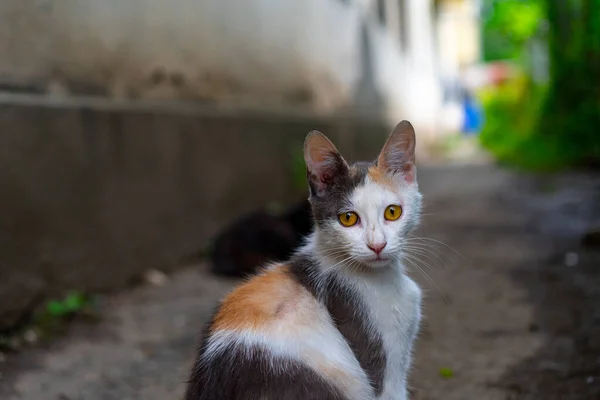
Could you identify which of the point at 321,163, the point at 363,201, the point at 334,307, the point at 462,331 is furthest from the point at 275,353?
the point at 462,331

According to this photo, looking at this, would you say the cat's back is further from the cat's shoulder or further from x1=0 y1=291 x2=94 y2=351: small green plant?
x1=0 y1=291 x2=94 y2=351: small green plant

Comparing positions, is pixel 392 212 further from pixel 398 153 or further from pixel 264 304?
pixel 264 304

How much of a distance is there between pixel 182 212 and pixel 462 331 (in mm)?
2784

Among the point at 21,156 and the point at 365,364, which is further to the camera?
the point at 21,156

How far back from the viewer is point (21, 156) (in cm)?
364

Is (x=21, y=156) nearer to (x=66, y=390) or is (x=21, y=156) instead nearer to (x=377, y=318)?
(x=66, y=390)

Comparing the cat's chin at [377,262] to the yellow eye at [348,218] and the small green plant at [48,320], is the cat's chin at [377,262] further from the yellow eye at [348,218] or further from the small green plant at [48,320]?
the small green plant at [48,320]

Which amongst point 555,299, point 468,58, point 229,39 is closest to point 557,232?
point 555,299

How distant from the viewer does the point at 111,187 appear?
443cm

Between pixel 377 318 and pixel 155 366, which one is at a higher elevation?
pixel 377 318

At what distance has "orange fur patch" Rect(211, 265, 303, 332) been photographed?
193 cm

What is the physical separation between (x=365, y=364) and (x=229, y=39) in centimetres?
475

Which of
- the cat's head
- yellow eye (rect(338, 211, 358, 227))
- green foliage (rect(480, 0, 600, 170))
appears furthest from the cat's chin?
green foliage (rect(480, 0, 600, 170))

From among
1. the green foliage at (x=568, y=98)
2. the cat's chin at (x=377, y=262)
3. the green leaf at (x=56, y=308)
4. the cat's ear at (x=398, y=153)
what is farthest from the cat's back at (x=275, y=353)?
the green foliage at (x=568, y=98)
